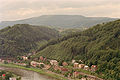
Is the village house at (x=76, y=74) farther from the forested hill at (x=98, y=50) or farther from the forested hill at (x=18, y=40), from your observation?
the forested hill at (x=18, y=40)

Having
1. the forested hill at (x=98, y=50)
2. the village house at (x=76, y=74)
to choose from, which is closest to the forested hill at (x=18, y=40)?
the forested hill at (x=98, y=50)

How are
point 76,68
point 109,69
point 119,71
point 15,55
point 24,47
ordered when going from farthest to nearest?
point 24,47
point 15,55
point 76,68
point 109,69
point 119,71

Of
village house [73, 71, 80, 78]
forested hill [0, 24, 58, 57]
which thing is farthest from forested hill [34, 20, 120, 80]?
forested hill [0, 24, 58, 57]

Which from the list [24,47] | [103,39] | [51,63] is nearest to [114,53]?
[103,39]

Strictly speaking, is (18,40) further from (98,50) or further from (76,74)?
(76,74)

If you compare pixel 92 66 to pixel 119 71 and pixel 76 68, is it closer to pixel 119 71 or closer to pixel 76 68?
pixel 76 68

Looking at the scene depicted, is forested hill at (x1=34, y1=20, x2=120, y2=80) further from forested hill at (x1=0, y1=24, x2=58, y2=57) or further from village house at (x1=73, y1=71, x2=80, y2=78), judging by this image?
forested hill at (x1=0, y1=24, x2=58, y2=57)
